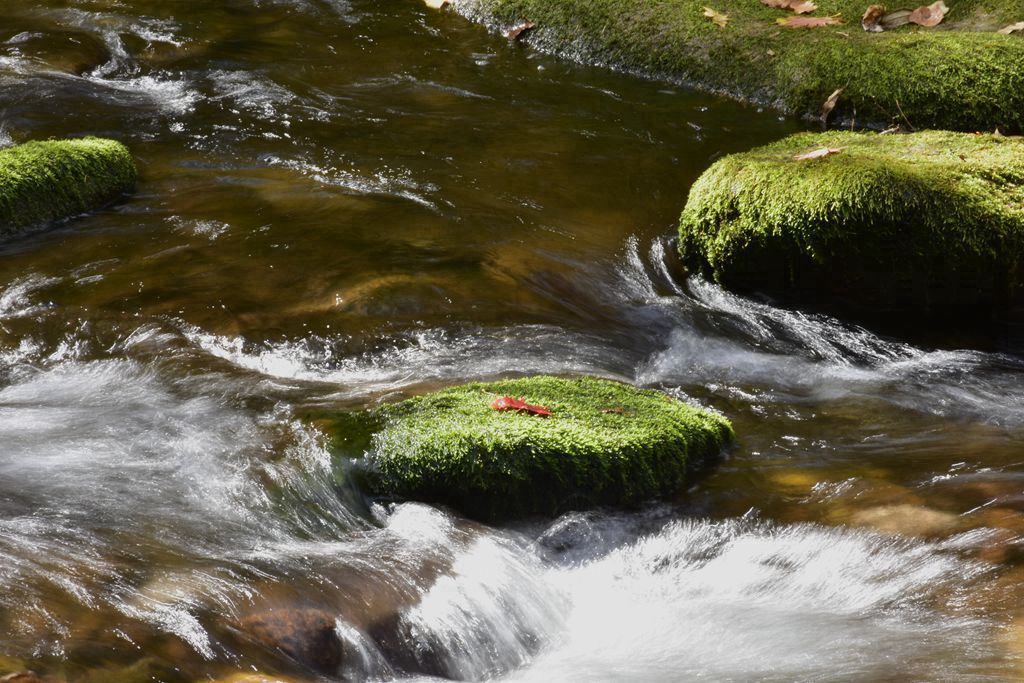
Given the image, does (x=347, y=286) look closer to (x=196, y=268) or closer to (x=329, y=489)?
(x=196, y=268)

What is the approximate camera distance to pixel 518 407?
4.51 metres

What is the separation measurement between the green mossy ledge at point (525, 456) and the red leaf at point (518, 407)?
0.05 meters

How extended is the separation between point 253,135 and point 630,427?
4.79 m

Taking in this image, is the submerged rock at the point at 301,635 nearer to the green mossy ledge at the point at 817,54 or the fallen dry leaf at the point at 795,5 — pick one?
the green mossy ledge at the point at 817,54

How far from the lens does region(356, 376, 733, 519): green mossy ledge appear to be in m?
4.20

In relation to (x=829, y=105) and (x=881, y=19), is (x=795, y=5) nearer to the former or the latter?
(x=881, y=19)

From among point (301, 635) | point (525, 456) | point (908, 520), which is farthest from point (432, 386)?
point (908, 520)

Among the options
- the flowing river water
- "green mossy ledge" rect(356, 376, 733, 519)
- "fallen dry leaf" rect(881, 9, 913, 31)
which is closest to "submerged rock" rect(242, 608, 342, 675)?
the flowing river water

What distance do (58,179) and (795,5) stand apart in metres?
6.56

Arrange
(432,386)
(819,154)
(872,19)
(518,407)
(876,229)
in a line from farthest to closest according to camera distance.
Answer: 1. (872,19)
2. (819,154)
3. (876,229)
4. (432,386)
5. (518,407)

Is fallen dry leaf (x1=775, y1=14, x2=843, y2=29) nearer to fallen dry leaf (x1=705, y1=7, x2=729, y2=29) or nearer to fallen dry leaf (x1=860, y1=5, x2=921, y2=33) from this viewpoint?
fallen dry leaf (x1=860, y1=5, x2=921, y2=33)

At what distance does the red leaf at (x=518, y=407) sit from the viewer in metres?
4.49

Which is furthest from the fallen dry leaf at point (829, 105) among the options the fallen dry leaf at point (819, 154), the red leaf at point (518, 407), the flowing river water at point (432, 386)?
the red leaf at point (518, 407)

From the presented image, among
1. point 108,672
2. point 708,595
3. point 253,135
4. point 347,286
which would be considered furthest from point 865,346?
point 253,135
